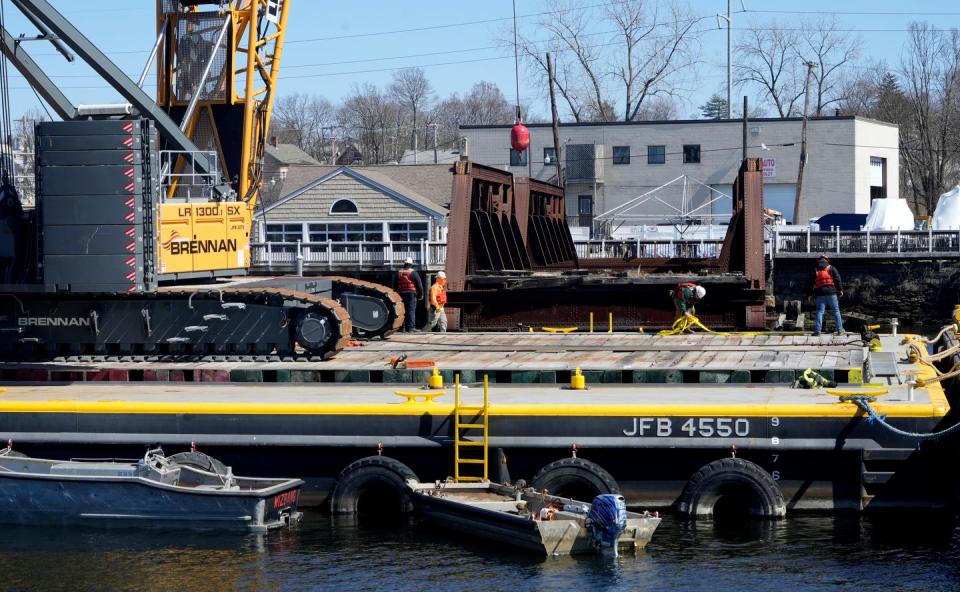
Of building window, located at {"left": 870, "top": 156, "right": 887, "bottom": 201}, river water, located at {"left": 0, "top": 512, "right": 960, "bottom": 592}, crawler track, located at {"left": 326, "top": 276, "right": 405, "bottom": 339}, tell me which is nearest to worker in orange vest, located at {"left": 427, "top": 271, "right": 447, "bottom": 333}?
crawler track, located at {"left": 326, "top": 276, "right": 405, "bottom": 339}

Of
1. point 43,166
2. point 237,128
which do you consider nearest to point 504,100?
point 237,128

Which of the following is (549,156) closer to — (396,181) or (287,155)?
(396,181)

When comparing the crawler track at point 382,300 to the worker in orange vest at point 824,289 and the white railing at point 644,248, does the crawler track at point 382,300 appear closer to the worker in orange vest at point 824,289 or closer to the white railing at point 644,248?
the worker in orange vest at point 824,289

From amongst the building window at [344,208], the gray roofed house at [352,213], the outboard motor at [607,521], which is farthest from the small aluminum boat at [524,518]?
the building window at [344,208]

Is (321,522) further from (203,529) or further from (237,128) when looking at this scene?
(237,128)

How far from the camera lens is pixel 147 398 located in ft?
58.0

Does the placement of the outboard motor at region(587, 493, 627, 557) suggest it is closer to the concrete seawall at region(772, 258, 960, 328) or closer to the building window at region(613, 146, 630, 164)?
the concrete seawall at region(772, 258, 960, 328)

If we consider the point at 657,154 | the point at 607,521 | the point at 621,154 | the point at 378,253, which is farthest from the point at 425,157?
the point at 607,521

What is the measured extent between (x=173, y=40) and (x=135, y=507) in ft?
39.0

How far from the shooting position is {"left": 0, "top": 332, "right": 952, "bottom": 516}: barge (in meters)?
15.8

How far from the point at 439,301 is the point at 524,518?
1002cm

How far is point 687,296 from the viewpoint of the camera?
22.8m

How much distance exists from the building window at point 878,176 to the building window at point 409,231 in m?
29.0

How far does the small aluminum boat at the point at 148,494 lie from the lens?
52.3 feet
